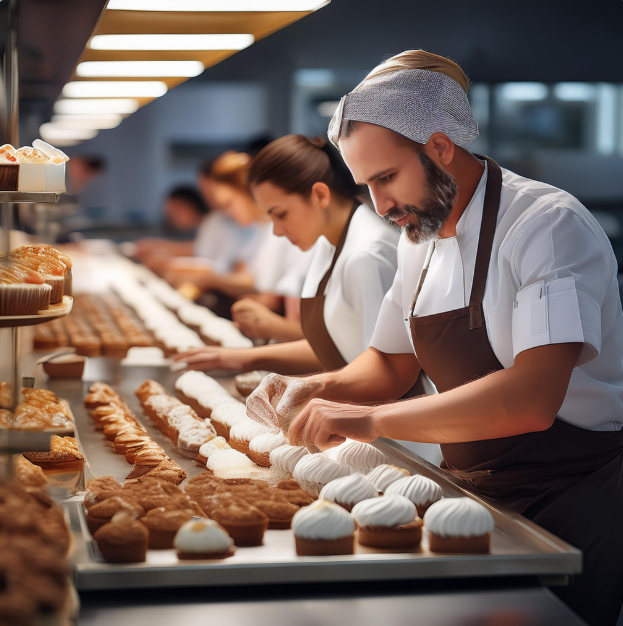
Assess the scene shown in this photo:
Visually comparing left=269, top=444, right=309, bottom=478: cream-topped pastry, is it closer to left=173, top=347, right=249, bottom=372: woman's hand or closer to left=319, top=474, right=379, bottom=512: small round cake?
left=319, top=474, right=379, bottom=512: small round cake

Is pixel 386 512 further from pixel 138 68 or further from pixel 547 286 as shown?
pixel 138 68

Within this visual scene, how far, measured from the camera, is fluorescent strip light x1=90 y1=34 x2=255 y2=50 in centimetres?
238

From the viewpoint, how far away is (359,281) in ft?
8.57

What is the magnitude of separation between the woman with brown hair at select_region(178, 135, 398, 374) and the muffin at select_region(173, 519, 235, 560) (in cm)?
135

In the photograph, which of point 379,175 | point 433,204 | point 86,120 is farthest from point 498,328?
point 86,120

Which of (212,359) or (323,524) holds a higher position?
(323,524)

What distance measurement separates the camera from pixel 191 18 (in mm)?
2170

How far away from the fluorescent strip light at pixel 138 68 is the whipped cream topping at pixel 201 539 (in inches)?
76.1

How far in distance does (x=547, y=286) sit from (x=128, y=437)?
3.77 ft

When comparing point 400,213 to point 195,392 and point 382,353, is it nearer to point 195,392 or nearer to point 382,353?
point 382,353

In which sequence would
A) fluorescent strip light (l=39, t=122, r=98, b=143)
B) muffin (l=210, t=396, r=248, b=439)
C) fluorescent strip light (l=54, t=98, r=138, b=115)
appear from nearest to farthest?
muffin (l=210, t=396, r=248, b=439), fluorescent strip light (l=54, t=98, r=138, b=115), fluorescent strip light (l=39, t=122, r=98, b=143)

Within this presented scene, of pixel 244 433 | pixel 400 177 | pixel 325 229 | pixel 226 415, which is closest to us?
pixel 400 177

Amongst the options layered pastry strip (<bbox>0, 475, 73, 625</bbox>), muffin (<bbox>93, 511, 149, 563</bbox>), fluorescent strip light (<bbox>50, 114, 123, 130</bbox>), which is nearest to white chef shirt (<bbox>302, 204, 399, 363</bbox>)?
muffin (<bbox>93, 511, 149, 563</bbox>)

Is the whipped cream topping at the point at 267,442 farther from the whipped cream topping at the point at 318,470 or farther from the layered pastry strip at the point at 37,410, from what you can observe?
the layered pastry strip at the point at 37,410
